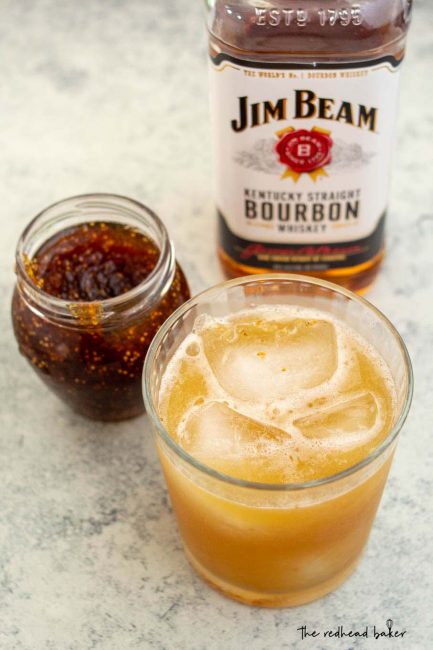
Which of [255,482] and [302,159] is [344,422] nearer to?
[255,482]

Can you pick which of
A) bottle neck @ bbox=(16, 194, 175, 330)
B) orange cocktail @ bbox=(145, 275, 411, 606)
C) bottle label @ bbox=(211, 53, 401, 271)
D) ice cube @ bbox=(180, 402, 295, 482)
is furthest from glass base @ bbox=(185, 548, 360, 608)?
bottle label @ bbox=(211, 53, 401, 271)

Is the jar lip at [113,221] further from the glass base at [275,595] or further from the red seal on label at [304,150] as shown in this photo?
the glass base at [275,595]

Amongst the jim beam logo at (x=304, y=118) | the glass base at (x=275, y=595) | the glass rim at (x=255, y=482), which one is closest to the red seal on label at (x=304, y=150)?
the jim beam logo at (x=304, y=118)

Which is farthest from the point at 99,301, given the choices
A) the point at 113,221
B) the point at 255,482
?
the point at 255,482

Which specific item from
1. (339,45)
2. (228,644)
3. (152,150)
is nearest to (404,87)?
(152,150)

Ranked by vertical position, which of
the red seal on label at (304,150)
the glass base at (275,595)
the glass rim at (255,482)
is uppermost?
the red seal on label at (304,150)

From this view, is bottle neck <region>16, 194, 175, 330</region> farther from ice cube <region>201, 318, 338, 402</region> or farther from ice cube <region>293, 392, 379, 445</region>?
ice cube <region>293, 392, 379, 445</region>
